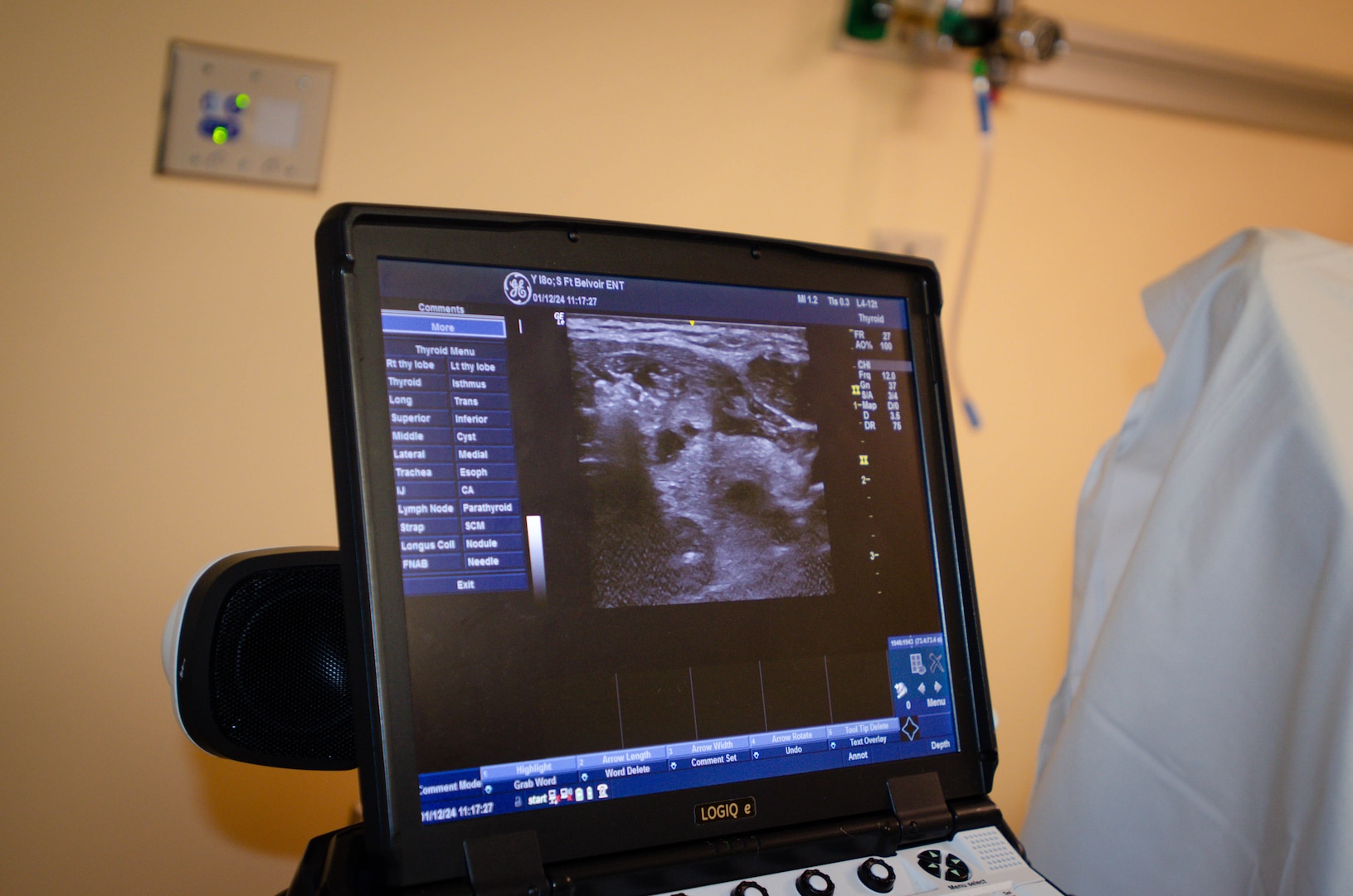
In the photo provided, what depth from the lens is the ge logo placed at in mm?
528

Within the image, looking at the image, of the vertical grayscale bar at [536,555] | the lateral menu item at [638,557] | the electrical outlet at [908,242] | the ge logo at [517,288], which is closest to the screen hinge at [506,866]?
the lateral menu item at [638,557]

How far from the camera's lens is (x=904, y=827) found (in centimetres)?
53

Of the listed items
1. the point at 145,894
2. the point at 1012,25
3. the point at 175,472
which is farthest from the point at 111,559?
the point at 1012,25

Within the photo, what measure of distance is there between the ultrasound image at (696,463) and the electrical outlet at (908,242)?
2.11ft

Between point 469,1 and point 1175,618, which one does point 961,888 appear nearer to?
point 1175,618

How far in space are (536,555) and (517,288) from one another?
0.53 ft

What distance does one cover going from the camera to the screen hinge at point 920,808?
0.53 meters

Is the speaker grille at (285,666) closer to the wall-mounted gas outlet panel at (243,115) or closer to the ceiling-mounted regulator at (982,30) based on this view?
the wall-mounted gas outlet panel at (243,115)

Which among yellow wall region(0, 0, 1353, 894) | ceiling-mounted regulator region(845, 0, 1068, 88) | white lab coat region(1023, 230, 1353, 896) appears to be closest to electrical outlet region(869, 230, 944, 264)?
yellow wall region(0, 0, 1353, 894)

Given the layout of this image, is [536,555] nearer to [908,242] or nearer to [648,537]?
[648,537]

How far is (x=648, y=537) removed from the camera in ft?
1.73

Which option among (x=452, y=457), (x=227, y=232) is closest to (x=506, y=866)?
(x=452, y=457)

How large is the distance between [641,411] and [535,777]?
0.72 feet

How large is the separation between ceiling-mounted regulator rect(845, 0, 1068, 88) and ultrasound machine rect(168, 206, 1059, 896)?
27.0 inches
